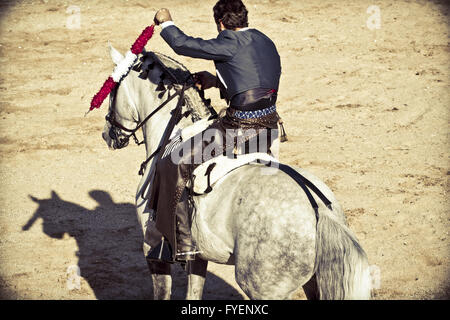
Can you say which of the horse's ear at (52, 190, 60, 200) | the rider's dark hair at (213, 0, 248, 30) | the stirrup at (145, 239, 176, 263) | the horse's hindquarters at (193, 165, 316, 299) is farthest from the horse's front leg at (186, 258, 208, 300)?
the horse's ear at (52, 190, 60, 200)

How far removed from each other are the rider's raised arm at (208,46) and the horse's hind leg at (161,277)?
6.79 ft

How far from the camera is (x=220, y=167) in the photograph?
5.01 metres

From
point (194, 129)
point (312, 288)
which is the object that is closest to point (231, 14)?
point (194, 129)

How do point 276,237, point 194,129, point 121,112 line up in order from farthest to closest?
point 121,112 → point 194,129 → point 276,237

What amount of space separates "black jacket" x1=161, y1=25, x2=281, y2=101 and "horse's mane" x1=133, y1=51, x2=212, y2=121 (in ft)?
1.73

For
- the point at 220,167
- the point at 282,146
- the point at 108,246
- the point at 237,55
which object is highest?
the point at 237,55

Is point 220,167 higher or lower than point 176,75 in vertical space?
lower

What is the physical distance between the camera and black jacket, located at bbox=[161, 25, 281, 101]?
191 inches

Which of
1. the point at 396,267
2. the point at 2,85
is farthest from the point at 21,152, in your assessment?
the point at 396,267

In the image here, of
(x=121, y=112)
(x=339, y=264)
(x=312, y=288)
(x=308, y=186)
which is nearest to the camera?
(x=339, y=264)

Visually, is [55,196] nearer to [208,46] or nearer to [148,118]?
[148,118]

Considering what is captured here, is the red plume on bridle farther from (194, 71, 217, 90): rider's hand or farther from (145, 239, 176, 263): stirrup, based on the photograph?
(145, 239, 176, 263): stirrup

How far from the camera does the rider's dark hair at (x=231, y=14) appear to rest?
4.98 metres

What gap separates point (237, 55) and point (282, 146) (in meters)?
6.00
